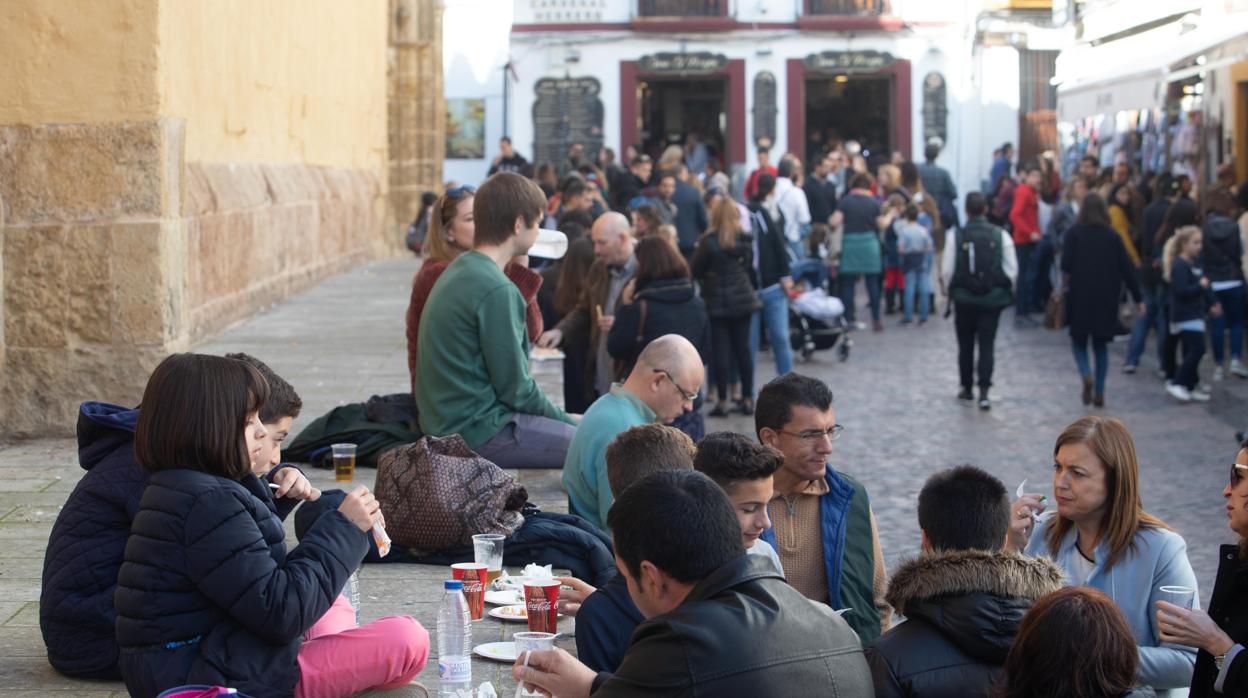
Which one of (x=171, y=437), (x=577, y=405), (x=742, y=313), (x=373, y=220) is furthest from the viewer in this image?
(x=373, y=220)

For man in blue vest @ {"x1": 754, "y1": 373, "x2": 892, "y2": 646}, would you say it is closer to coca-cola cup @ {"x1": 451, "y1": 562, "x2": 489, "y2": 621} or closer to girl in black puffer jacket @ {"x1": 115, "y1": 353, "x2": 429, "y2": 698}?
coca-cola cup @ {"x1": 451, "y1": 562, "x2": 489, "y2": 621}

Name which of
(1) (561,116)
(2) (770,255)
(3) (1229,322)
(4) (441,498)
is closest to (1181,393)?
(3) (1229,322)

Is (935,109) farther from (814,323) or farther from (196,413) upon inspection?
(196,413)

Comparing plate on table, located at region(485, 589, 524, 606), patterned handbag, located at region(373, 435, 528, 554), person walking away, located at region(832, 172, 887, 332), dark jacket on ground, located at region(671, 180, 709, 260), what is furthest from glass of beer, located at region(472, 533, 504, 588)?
person walking away, located at region(832, 172, 887, 332)

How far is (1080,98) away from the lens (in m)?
18.0

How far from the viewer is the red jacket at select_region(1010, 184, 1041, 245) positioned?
19.3m

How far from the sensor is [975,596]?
3756 millimetres

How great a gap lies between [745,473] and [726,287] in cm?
791

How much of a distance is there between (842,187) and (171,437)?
20451 mm

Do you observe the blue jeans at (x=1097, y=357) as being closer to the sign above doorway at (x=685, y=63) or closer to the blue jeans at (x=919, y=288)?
the blue jeans at (x=919, y=288)

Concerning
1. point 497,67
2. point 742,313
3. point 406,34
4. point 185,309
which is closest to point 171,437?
point 185,309

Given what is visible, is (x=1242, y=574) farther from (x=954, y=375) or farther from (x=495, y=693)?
(x=954, y=375)

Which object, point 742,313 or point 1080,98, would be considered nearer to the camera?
point 742,313

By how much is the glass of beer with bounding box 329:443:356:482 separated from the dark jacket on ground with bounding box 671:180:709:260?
10.5 m
